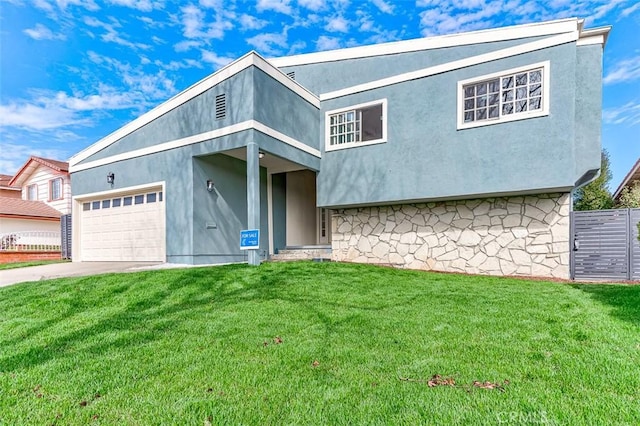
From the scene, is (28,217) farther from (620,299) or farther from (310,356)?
(620,299)

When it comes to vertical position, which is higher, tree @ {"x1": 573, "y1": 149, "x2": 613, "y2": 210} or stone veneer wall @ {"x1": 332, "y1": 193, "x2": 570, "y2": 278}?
tree @ {"x1": 573, "y1": 149, "x2": 613, "y2": 210}

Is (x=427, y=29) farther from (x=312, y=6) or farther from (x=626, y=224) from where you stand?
(x=626, y=224)

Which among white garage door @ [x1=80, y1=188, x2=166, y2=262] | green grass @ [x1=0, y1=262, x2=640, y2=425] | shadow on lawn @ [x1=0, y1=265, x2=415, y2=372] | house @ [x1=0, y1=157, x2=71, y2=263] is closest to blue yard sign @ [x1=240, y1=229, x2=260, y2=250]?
shadow on lawn @ [x1=0, y1=265, x2=415, y2=372]

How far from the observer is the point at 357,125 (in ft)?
31.7

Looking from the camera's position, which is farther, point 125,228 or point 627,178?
point 627,178

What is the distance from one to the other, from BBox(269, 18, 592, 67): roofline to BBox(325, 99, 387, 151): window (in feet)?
5.21

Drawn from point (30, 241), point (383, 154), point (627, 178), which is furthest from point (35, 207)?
point (627, 178)

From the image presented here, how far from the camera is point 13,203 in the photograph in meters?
17.0

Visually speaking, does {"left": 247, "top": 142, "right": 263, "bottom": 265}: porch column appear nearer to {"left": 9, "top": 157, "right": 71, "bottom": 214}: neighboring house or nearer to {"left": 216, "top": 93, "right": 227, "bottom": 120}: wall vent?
{"left": 216, "top": 93, "right": 227, "bottom": 120}: wall vent

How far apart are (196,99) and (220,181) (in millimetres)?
2316

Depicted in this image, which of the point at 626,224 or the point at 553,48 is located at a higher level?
the point at 553,48

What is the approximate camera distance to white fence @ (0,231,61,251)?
1419cm

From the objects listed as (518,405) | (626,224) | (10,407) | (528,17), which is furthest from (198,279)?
(528,17)

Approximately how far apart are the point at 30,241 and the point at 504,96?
62.4ft
